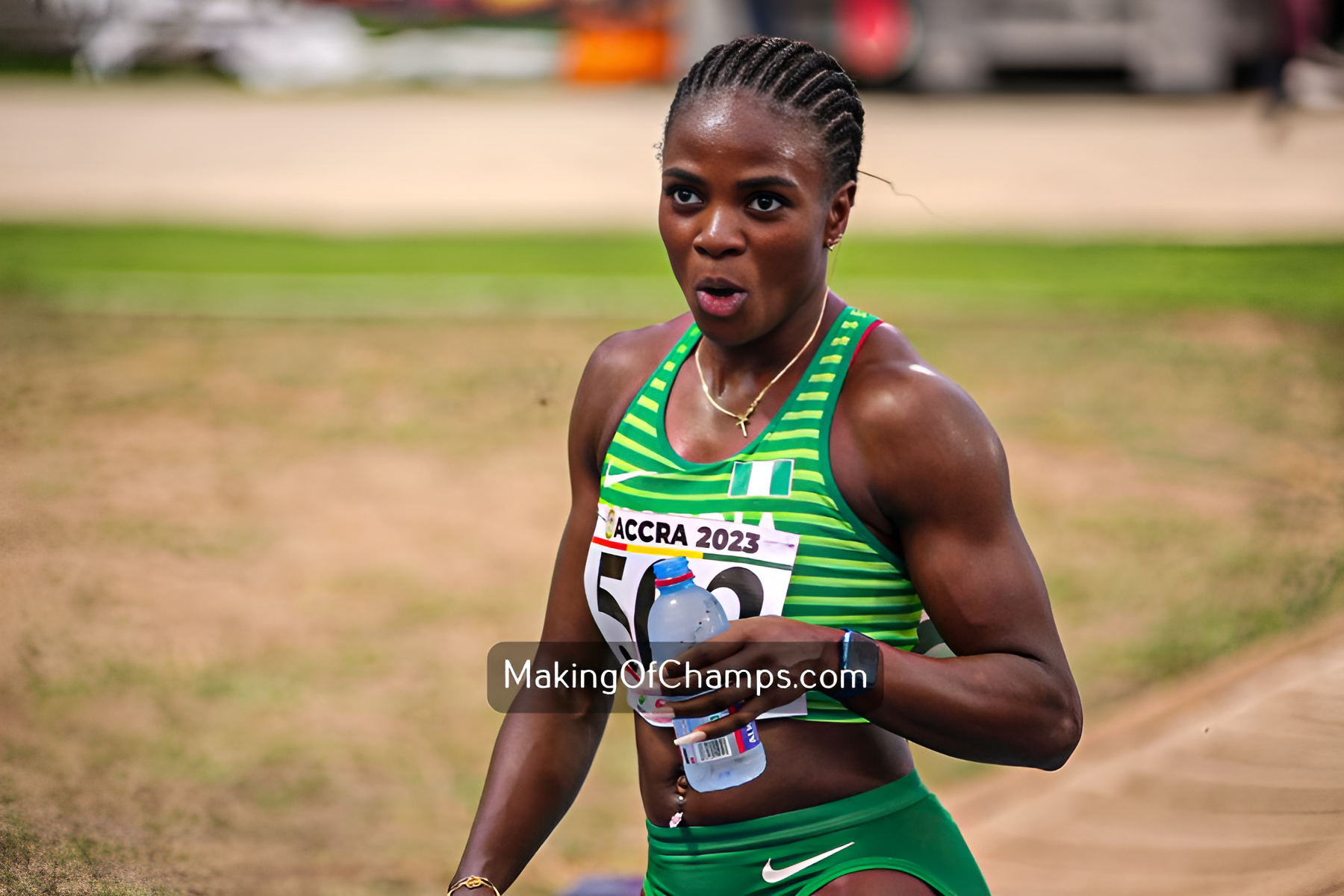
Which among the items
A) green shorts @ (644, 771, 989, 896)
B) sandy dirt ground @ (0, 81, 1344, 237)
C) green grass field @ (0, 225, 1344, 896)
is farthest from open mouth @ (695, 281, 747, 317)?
sandy dirt ground @ (0, 81, 1344, 237)

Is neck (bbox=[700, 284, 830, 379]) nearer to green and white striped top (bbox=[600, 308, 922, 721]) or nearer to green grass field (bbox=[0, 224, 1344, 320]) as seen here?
green and white striped top (bbox=[600, 308, 922, 721])

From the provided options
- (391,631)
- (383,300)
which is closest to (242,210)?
(383,300)

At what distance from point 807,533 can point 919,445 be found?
0.23 m

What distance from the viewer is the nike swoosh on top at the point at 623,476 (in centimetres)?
250

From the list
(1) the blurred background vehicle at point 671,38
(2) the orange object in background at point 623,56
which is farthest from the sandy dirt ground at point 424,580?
(2) the orange object in background at point 623,56

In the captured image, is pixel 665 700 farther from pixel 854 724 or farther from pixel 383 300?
pixel 383 300

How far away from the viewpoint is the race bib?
234 cm

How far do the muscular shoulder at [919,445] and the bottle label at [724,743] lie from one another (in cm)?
41

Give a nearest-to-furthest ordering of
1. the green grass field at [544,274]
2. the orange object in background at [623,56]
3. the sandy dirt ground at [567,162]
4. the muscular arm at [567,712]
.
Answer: the muscular arm at [567,712] → the green grass field at [544,274] → the sandy dirt ground at [567,162] → the orange object in background at [623,56]

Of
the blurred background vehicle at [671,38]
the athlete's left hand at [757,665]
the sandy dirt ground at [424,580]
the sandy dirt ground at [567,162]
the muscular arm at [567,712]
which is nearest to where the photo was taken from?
the athlete's left hand at [757,665]

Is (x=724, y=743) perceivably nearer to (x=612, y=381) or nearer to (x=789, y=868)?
(x=789, y=868)

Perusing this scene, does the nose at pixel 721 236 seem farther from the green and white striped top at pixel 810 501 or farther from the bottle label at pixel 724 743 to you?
the bottle label at pixel 724 743

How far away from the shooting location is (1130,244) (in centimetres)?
1591

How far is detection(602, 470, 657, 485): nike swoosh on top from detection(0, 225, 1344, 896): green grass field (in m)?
1.38
